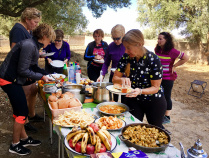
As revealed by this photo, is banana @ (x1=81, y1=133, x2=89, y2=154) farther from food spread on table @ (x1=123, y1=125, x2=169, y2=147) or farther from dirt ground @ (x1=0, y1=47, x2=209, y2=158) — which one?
dirt ground @ (x1=0, y1=47, x2=209, y2=158)

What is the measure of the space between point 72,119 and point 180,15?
511 inches

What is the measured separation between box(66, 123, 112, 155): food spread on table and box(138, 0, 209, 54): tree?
1239 cm

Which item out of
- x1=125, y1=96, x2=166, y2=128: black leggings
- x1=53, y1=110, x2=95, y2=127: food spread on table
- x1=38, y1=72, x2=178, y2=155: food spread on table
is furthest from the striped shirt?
x1=53, y1=110, x2=95, y2=127: food spread on table

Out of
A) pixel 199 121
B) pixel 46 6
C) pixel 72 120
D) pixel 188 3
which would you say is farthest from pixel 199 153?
pixel 188 3

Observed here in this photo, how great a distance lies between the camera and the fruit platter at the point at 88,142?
1241 mm

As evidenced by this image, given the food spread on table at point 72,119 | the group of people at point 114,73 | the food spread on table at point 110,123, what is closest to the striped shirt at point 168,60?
the group of people at point 114,73

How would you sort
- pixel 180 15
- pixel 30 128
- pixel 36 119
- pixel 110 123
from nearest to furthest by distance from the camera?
pixel 110 123 < pixel 30 128 < pixel 36 119 < pixel 180 15

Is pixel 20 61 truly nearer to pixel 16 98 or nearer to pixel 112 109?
pixel 16 98

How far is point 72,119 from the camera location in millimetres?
1682

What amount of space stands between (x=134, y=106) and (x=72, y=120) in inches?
32.6

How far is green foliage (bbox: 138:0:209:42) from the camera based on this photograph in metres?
11.6

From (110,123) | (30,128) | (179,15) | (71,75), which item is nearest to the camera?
(110,123)

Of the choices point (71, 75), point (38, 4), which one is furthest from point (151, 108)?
point (38, 4)

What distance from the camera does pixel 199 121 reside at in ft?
14.8
